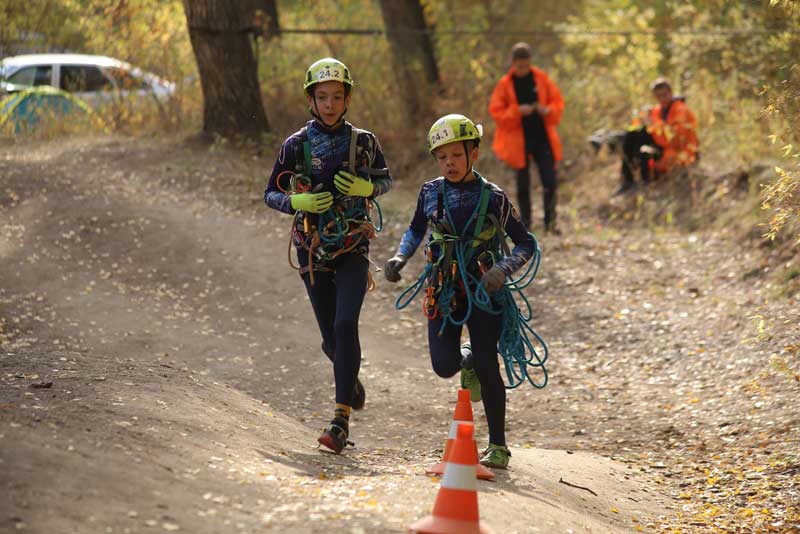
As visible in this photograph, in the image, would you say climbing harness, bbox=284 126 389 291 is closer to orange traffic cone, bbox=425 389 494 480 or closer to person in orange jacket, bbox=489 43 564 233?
orange traffic cone, bbox=425 389 494 480

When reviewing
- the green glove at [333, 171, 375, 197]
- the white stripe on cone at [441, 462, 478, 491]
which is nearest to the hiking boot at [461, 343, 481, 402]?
the green glove at [333, 171, 375, 197]

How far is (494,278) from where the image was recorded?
5.75 metres

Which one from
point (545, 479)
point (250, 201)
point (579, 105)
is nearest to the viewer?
point (545, 479)

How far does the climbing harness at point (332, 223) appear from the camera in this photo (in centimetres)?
645

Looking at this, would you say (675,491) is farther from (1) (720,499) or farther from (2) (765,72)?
(2) (765,72)

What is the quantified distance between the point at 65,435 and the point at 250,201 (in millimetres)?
8702

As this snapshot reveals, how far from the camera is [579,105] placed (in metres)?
17.8

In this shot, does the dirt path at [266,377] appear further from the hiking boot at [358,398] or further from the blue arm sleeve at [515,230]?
the blue arm sleeve at [515,230]

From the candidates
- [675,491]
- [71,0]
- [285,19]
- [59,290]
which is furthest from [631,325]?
[285,19]

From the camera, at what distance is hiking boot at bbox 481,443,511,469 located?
5.98m

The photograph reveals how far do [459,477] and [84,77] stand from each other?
15798 millimetres

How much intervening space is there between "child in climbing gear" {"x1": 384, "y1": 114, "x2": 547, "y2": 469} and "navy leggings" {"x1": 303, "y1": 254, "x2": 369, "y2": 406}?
47 cm

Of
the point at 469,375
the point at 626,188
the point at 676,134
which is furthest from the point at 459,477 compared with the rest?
the point at 626,188

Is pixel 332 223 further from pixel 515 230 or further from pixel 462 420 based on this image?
pixel 462 420
